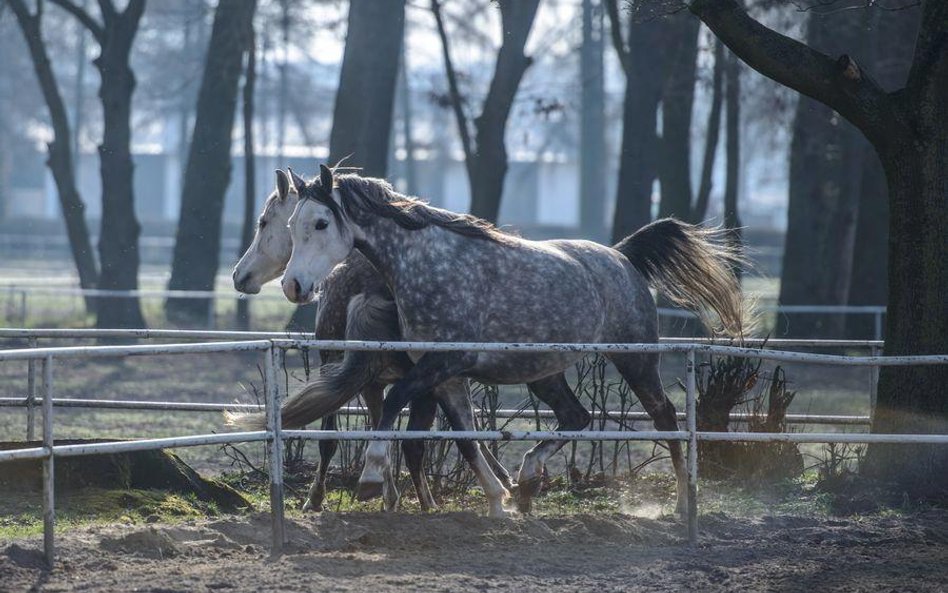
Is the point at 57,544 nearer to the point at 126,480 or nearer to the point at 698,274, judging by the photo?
the point at 126,480

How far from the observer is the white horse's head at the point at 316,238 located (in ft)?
25.7

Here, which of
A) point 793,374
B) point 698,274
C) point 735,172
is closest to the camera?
point 698,274

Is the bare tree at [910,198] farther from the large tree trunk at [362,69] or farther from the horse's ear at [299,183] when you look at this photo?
the large tree trunk at [362,69]

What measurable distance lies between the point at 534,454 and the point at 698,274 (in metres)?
2.09

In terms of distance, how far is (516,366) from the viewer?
316 inches

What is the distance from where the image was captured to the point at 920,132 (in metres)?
9.02

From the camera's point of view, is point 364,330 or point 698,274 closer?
point 364,330

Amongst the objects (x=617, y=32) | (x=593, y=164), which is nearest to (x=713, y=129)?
(x=617, y=32)

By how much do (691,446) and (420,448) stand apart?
1600mm

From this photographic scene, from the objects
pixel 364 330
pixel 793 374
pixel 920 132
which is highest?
pixel 920 132

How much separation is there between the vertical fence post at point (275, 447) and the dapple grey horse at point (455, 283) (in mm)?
796

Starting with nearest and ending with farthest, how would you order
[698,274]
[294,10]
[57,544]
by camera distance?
[57,544] → [698,274] → [294,10]

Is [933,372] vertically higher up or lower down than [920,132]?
lower down

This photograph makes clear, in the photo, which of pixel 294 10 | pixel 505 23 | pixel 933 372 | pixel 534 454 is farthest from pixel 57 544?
pixel 294 10
